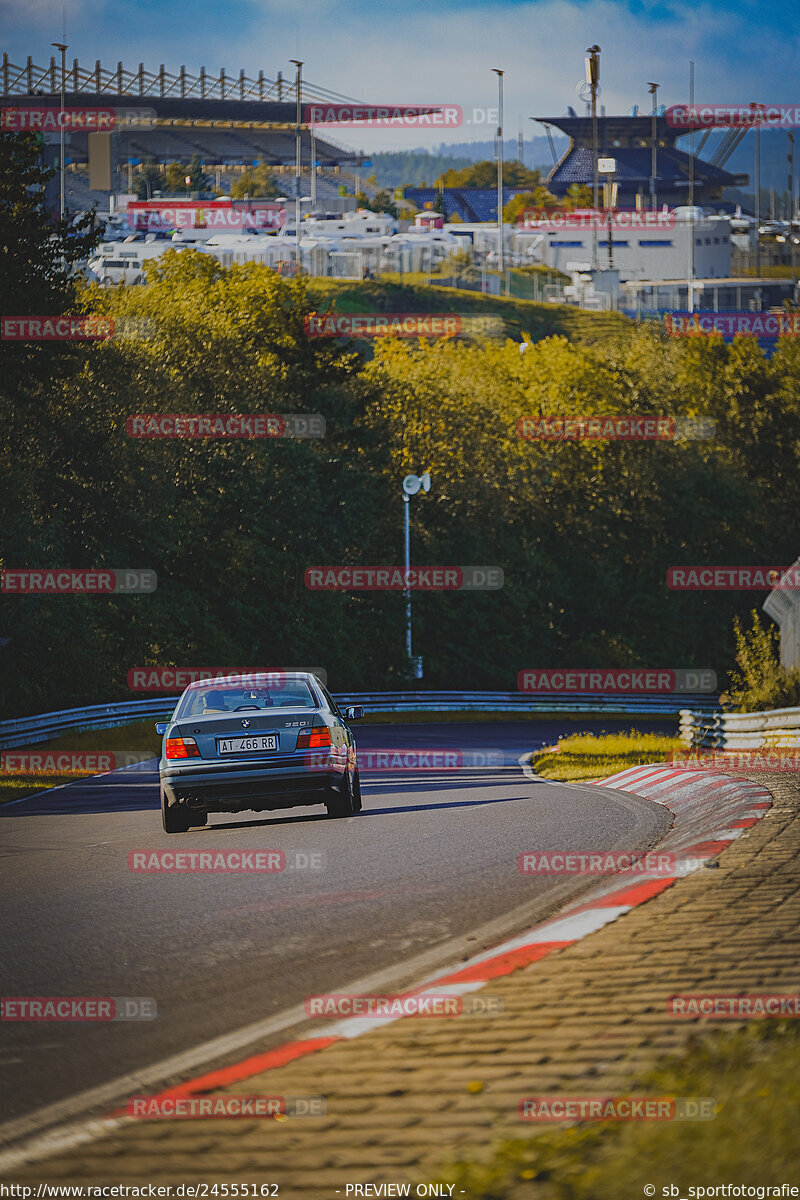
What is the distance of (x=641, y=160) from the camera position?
636ft

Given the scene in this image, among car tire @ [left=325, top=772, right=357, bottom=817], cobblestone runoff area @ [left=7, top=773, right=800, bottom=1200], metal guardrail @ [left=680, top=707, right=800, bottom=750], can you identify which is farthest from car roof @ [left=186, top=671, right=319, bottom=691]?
metal guardrail @ [left=680, top=707, right=800, bottom=750]

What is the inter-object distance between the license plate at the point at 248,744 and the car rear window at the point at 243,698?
1.27ft

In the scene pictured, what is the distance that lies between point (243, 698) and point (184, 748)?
0.94 metres

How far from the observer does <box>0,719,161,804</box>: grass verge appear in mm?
24391

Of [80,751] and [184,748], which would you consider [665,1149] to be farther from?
[80,751]

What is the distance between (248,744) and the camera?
1395cm

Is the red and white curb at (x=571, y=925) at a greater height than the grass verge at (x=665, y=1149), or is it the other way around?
the grass verge at (x=665, y=1149)


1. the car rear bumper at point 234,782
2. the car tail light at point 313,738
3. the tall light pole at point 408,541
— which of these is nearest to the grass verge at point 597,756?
the car tail light at point 313,738

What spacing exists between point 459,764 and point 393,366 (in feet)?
135

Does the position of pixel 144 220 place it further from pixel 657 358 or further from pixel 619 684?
pixel 619 684

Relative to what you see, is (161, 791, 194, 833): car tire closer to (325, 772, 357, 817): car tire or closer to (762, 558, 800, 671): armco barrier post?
(325, 772, 357, 817): car tire

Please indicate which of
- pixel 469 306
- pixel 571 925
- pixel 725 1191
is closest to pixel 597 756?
pixel 571 925

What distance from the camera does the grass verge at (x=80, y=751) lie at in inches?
960

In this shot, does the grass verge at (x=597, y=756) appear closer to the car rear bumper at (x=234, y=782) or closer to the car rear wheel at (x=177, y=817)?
the car rear bumper at (x=234, y=782)
